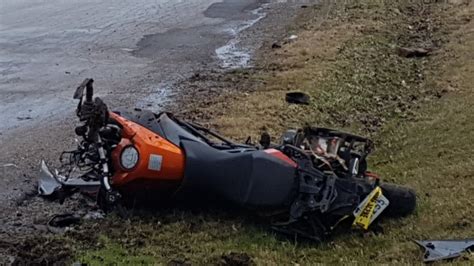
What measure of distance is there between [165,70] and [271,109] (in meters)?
3.21

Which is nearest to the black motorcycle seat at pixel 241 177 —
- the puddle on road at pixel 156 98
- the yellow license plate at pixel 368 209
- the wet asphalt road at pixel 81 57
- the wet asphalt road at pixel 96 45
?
the yellow license plate at pixel 368 209

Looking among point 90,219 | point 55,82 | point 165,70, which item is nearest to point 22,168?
point 90,219

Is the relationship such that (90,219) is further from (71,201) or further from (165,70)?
(165,70)

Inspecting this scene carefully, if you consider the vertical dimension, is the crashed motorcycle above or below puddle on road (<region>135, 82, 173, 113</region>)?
above

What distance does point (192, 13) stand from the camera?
18.7 meters

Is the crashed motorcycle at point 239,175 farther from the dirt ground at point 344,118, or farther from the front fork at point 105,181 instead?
the dirt ground at point 344,118

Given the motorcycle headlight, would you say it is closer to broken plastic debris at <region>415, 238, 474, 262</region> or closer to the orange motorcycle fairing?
the orange motorcycle fairing

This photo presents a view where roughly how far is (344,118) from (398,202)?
144 inches

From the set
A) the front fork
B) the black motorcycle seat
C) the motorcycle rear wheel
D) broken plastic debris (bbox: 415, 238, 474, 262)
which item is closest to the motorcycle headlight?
the front fork

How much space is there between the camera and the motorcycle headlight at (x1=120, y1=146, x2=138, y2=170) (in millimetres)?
6090

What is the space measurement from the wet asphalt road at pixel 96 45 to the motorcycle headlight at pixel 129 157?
3486 millimetres

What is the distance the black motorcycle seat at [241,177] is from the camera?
6.09 m

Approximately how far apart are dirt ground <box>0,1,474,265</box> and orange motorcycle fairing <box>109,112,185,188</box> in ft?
1.29

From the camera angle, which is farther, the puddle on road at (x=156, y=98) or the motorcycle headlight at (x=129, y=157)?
the puddle on road at (x=156, y=98)
